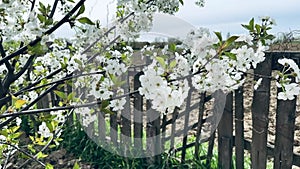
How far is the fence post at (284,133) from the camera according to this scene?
6.35 ft

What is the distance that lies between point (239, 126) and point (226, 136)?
13 centimetres

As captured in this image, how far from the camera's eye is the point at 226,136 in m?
2.30

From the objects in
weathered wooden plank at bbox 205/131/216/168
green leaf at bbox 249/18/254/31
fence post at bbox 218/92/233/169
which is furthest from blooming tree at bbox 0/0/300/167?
weathered wooden plank at bbox 205/131/216/168

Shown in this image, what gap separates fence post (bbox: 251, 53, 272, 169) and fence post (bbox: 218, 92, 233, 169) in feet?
0.58

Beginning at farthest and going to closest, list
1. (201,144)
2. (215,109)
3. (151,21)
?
(201,144) → (215,109) → (151,21)

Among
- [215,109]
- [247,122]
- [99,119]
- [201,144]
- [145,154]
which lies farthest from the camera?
[247,122]

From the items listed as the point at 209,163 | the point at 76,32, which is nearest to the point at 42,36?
the point at 76,32

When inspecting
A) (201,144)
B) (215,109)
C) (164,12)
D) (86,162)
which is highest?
(164,12)

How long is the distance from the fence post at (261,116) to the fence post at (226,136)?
0.58ft

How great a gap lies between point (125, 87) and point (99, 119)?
54cm

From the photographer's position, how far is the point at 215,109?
2.31m

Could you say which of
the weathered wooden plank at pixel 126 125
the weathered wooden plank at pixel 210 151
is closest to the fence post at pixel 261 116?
the weathered wooden plank at pixel 210 151

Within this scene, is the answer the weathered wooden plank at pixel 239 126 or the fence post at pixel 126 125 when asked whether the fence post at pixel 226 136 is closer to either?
the weathered wooden plank at pixel 239 126

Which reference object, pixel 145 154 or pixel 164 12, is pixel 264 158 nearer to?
pixel 145 154
